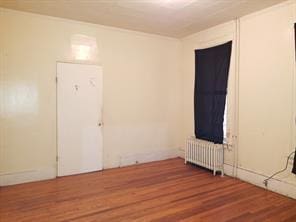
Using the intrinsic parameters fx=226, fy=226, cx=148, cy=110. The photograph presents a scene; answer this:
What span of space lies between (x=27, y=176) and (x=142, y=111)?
2.52 metres

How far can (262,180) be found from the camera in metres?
3.70

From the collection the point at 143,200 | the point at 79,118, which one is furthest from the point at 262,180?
the point at 79,118

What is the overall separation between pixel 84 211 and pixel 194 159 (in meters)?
2.63

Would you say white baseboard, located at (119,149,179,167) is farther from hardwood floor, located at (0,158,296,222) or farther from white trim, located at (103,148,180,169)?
hardwood floor, located at (0,158,296,222)

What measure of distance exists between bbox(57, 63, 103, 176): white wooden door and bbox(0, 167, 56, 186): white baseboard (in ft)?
0.59

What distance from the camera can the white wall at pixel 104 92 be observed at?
148 inches

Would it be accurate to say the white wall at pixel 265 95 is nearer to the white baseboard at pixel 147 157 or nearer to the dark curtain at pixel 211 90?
the dark curtain at pixel 211 90

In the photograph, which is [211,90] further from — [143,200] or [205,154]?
[143,200]

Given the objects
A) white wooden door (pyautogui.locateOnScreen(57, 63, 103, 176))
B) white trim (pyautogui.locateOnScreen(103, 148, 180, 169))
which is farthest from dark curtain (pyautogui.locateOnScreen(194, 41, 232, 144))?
white wooden door (pyautogui.locateOnScreen(57, 63, 103, 176))

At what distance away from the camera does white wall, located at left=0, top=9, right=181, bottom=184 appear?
377 centimetres

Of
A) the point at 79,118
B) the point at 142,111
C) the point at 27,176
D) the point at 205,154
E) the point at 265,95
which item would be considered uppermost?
the point at 265,95

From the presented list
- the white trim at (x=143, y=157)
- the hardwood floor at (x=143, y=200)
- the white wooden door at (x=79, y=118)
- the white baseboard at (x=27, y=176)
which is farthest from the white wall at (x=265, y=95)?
the white baseboard at (x=27, y=176)

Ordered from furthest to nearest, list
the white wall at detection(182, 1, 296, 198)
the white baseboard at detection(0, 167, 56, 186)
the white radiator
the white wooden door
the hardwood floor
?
1. the white radiator
2. the white wooden door
3. the white baseboard at detection(0, 167, 56, 186)
4. the white wall at detection(182, 1, 296, 198)
5. the hardwood floor

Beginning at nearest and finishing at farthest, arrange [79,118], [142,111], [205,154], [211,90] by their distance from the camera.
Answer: [79,118]
[205,154]
[211,90]
[142,111]
